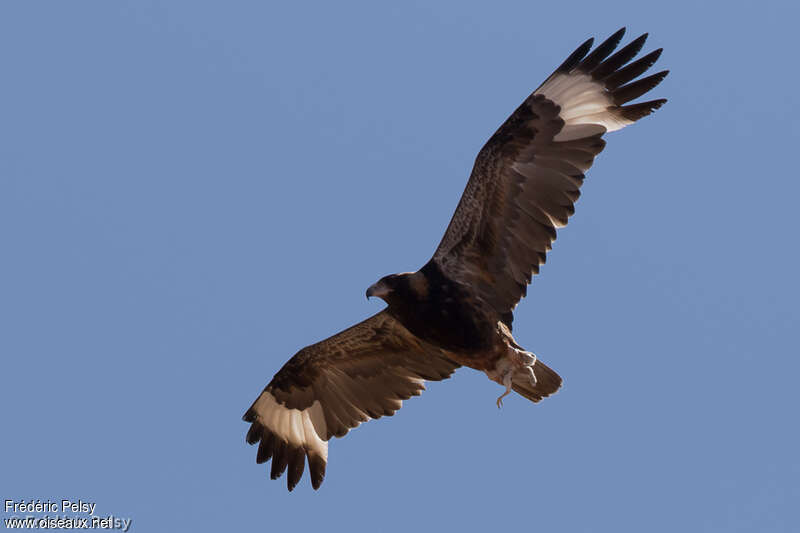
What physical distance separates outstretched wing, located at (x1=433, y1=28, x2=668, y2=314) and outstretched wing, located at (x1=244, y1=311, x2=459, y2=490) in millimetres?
1332

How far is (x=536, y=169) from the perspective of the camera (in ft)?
45.8

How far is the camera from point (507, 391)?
14148 millimetres

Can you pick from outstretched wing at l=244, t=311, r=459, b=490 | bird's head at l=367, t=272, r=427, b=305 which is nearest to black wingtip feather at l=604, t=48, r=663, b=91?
bird's head at l=367, t=272, r=427, b=305

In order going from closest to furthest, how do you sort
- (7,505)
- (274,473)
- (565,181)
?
(565,181)
(7,505)
(274,473)

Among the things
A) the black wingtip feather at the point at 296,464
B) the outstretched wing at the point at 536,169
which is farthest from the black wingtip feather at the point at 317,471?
the outstretched wing at the point at 536,169

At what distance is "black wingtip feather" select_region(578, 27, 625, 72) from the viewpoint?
14.1 m

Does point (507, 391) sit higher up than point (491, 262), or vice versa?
point (491, 262)

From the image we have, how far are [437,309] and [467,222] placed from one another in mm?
966

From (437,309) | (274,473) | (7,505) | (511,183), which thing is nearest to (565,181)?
(511,183)

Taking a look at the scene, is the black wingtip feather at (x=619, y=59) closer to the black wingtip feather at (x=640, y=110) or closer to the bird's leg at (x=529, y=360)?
the black wingtip feather at (x=640, y=110)

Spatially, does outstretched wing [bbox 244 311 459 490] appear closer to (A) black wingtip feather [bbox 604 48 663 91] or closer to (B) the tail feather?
(B) the tail feather

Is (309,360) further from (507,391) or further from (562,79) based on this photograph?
(562,79)

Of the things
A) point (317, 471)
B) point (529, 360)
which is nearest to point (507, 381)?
point (529, 360)

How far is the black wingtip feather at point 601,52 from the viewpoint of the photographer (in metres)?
14.1
